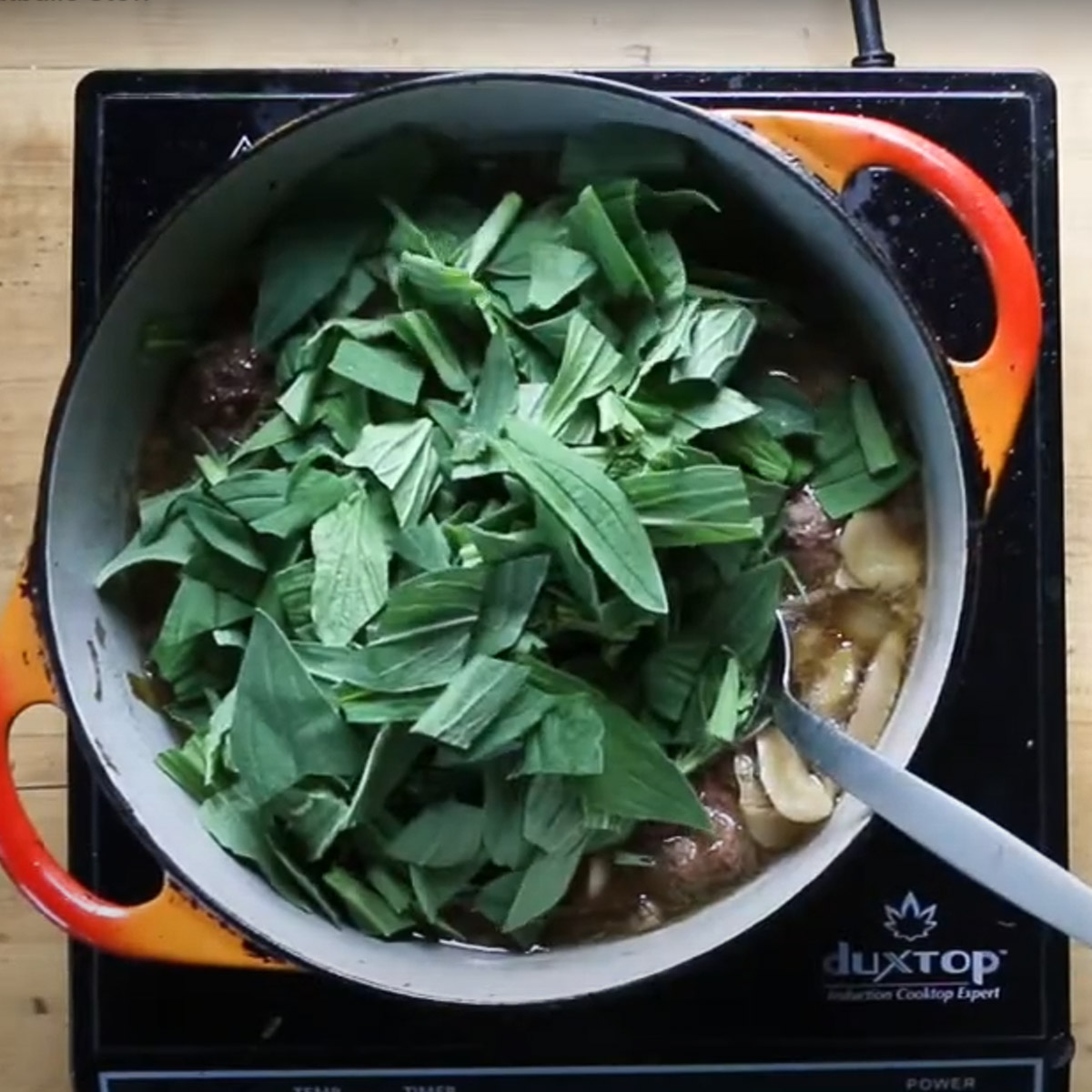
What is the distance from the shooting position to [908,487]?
753mm

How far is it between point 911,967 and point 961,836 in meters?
0.19

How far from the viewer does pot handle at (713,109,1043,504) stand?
0.69 meters

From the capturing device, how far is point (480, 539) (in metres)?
0.70

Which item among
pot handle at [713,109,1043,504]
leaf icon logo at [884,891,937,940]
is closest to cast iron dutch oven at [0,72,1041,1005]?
pot handle at [713,109,1043,504]

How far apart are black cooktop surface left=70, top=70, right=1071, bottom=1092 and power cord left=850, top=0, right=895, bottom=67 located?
26 mm

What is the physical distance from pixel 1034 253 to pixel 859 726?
9.8 inches

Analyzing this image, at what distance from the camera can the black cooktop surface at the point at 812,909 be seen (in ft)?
2.67

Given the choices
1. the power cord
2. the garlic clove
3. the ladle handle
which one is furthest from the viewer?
the power cord

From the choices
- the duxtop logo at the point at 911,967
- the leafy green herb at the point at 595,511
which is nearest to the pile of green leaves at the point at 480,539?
the leafy green herb at the point at 595,511

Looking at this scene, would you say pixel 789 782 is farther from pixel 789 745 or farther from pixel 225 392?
pixel 225 392

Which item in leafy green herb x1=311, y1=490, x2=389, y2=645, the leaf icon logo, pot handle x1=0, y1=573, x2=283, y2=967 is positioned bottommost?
the leaf icon logo

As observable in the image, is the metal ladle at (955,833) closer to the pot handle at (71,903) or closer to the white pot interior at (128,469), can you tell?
the white pot interior at (128,469)

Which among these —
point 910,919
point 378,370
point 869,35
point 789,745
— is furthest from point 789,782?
point 869,35

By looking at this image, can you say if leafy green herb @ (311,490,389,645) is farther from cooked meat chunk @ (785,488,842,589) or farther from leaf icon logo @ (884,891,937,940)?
leaf icon logo @ (884,891,937,940)
